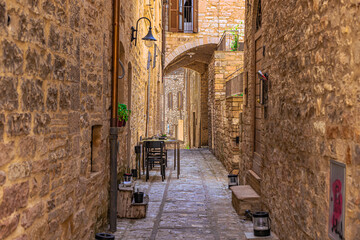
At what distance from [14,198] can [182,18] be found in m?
15.7

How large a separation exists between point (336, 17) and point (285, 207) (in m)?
2.22

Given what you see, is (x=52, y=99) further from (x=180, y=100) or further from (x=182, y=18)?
(x=180, y=100)

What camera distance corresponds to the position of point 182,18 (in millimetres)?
17062

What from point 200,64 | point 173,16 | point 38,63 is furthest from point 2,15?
point 200,64

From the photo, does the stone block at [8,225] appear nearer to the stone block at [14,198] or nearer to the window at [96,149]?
the stone block at [14,198]

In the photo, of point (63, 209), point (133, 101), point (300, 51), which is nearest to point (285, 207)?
point (300, 51)

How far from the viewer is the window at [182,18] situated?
54.6 ft

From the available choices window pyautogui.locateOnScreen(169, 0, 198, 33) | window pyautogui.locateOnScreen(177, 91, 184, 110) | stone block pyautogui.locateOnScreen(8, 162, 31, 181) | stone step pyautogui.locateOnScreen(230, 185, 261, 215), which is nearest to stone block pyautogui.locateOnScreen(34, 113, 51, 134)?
stone block pyautogui.locateOnScreen(8, 162, 31, 181)

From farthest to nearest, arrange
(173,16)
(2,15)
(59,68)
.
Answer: (173,16) < (59,68) < (2,15)

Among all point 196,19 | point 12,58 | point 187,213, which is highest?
point 196,19

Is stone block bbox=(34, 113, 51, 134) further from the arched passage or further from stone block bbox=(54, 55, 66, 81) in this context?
the arched passage

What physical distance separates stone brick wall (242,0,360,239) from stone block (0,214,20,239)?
2.10m

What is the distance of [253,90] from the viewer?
694 centimetres

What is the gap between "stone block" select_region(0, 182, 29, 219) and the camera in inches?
81.9
